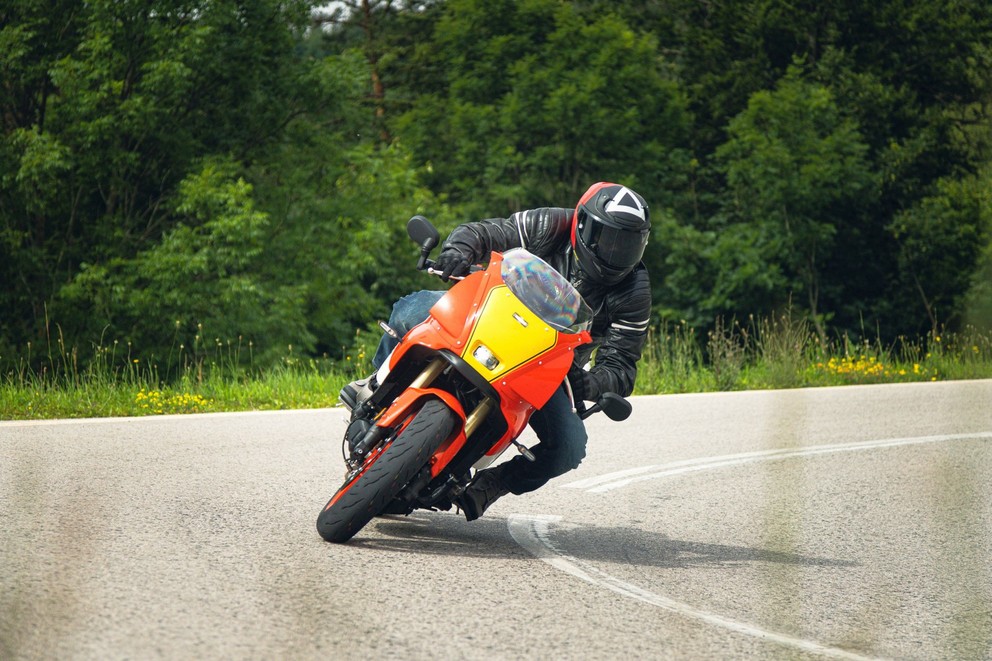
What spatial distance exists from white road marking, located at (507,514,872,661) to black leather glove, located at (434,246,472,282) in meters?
1.34

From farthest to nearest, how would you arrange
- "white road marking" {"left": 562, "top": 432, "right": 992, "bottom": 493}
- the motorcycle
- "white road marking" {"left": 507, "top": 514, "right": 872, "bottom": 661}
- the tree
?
the tree
"white road marking" {"left": 562, "top": 432, "right": 992, "bottom": 493}
the motorcycle
"white road marking" {"left": 507, "top": 514, "right": 872, "bottom": 661}

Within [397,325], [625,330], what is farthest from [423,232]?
[625,330]

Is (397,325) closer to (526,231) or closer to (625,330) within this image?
(526,231)

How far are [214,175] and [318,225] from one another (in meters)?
4.48

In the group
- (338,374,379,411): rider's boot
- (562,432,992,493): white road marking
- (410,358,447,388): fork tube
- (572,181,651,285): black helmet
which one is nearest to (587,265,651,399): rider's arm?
(572,181,651,285): black helmet

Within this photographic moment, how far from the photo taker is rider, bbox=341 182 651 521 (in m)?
5.83

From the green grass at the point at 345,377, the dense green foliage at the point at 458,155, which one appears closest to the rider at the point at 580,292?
the green grass at the point at 345,377

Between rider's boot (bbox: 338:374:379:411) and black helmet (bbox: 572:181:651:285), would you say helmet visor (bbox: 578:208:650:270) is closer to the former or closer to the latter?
black helmet (bbox: 572:181:651:285)

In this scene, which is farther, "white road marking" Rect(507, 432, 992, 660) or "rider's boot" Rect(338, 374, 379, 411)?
"rider's boot" Rect(338, 374, 379, 411)

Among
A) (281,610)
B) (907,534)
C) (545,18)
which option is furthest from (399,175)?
(281,610)

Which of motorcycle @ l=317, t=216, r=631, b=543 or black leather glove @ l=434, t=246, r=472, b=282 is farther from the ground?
black leather glove @ l=434, t=246, r=472, b=282

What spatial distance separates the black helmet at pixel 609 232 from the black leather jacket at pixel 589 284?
0.12 m

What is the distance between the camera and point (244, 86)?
28.3 metres

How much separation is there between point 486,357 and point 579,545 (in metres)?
1.27
